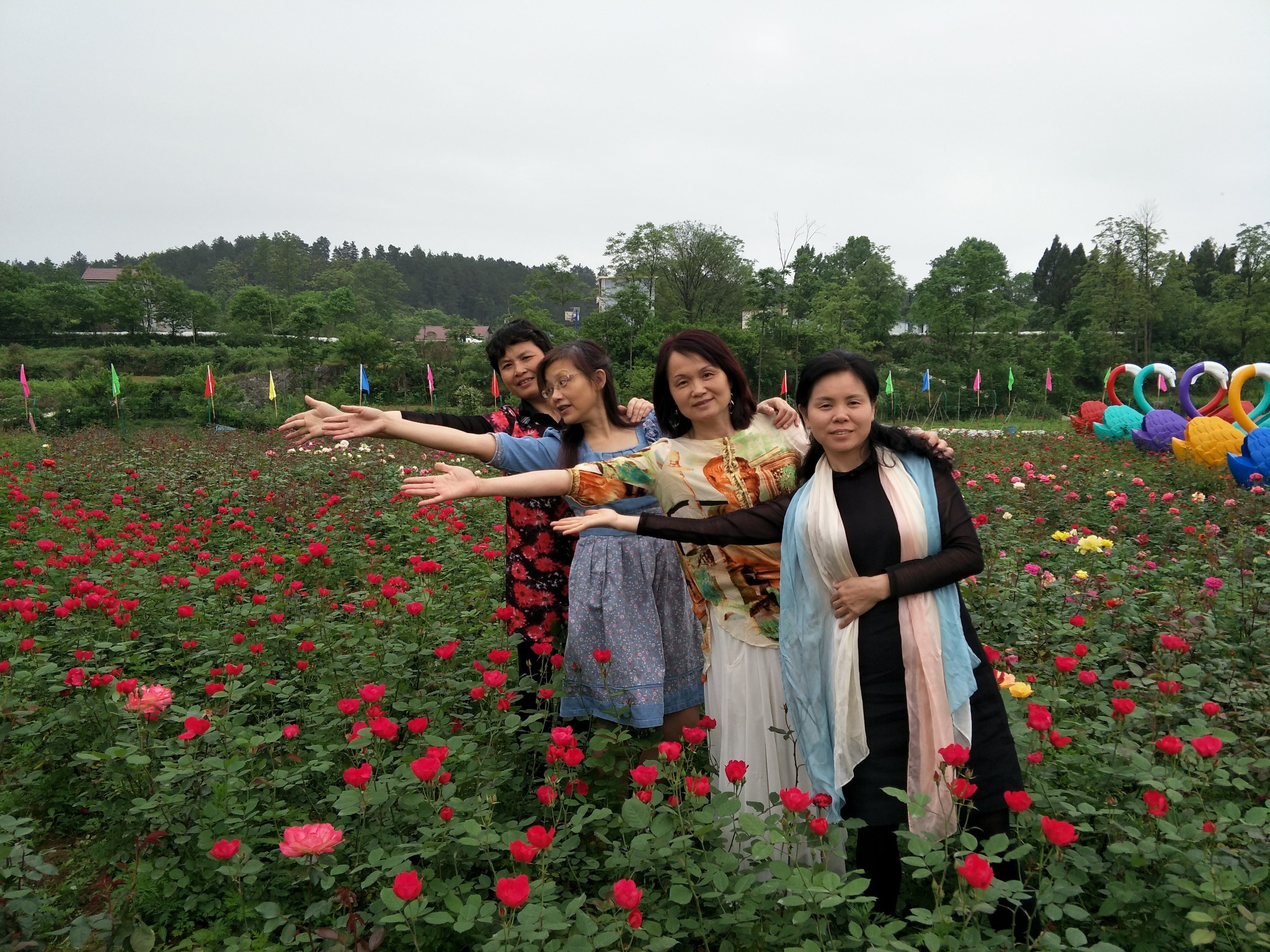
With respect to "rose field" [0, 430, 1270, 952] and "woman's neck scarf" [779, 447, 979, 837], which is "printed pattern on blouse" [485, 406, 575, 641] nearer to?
"rose field" [0, 430, 1270, 952]

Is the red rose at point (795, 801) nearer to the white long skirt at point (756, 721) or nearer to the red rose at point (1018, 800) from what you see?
the red rose at point (1018, 800)

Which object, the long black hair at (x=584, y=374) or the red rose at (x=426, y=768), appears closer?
the red rose at (x=426, y=768)

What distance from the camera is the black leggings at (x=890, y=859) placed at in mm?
1658

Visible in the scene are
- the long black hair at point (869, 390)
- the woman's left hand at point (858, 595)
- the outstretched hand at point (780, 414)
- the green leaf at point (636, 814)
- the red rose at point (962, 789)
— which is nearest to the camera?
the red rose at point (962, 789)

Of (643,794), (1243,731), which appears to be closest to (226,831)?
(643,794)

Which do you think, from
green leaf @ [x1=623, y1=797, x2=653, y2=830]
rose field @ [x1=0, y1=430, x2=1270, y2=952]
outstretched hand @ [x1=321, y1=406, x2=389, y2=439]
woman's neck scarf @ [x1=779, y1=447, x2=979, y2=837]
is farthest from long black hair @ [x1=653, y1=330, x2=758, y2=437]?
green leaf @ [x1=623, y1=797, x2=653, y2=830]

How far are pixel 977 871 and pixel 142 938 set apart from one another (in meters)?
1.62

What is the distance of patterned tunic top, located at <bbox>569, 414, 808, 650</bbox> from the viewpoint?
1988 millimetres

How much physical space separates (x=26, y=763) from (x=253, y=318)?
4516 centimetres

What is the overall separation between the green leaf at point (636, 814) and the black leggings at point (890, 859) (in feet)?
1.72

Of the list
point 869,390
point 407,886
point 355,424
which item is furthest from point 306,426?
point 869,390

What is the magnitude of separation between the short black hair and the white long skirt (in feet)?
3.99

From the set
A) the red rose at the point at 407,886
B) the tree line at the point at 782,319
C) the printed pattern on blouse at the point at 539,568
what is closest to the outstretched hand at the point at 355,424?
the printed pattern on blouse at the point at 539,568

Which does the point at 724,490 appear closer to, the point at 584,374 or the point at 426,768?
the point at 584,374
